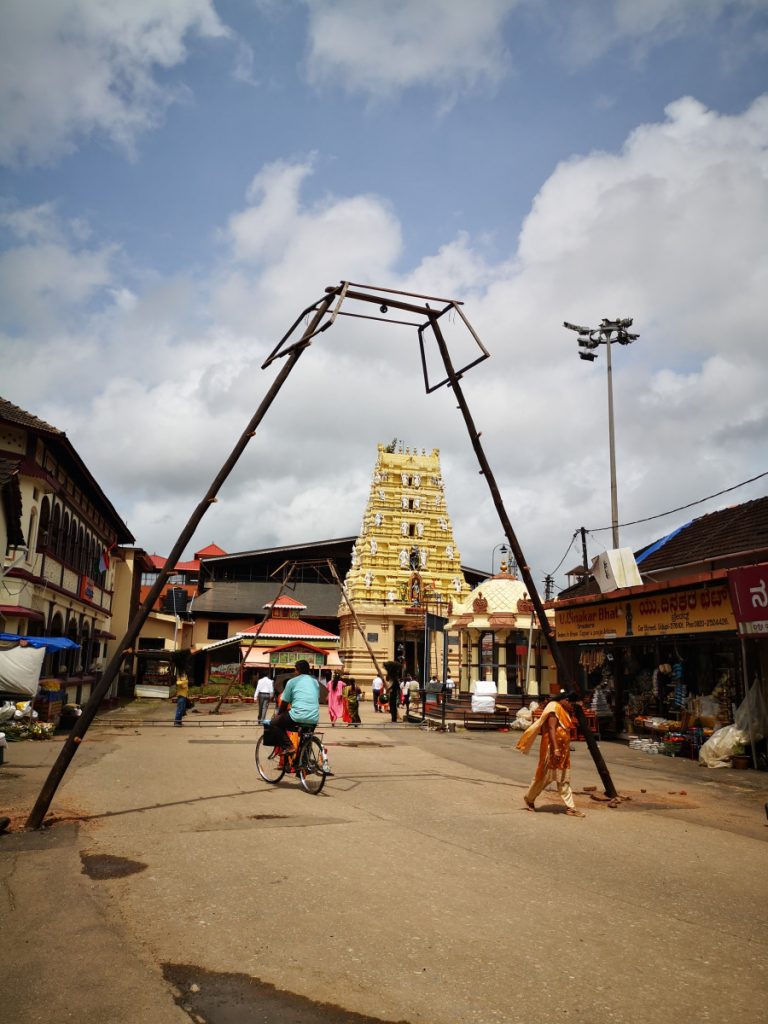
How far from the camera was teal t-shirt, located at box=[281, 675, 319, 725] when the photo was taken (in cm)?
984

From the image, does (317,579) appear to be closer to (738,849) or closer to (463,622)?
(463,622)

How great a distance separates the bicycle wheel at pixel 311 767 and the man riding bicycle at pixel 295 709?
0.68ft

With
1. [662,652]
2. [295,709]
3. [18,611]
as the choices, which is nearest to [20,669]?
[18,611]

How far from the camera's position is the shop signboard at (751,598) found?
13.3 metres

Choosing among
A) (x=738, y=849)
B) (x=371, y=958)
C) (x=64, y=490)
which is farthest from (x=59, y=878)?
(x=64, y=490)

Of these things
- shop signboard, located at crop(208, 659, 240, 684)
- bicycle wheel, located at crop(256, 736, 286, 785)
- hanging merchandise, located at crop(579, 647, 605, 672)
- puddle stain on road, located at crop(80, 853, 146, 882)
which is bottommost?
puddle stain on road, located at crop(80, 853, 146, 882)

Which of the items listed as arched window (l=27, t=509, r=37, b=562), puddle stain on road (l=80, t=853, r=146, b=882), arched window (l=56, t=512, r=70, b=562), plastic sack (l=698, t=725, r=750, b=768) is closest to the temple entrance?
arched window (l=56, t=512, r=70, b=562)

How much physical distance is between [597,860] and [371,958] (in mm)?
3279

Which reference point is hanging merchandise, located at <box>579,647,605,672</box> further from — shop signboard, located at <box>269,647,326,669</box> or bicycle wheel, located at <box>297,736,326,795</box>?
shop signboard, located at <box>269,647,326,669</box>

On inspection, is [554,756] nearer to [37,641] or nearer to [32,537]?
[37,641]

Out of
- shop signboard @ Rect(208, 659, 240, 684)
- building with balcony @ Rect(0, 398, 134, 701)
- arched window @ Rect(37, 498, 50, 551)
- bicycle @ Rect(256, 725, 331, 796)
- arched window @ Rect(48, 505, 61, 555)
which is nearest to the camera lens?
bicycle @ Rect(256, 725, 331, 796)

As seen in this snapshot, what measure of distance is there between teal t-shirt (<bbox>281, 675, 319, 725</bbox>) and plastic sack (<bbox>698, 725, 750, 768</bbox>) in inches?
333

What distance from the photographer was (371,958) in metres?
4.28

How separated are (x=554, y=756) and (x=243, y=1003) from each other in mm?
6251
